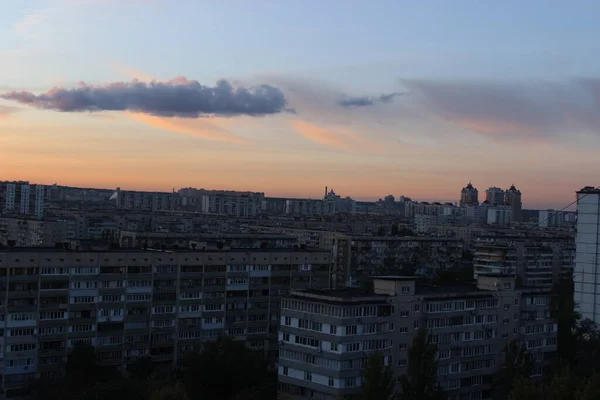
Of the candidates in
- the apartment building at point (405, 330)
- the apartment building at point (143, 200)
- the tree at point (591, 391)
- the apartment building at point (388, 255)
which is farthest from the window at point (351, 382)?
the apartment building at point (143, 200)

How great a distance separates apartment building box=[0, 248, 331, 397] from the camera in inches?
748

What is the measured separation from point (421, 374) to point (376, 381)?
130 cm

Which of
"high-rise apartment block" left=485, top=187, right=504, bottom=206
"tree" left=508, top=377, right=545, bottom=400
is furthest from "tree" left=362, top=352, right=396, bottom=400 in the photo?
"high-rise apartment block" left=485, top=187, right=504, bottom=206

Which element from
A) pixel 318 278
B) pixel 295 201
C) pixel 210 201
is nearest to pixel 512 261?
pixel 318 278

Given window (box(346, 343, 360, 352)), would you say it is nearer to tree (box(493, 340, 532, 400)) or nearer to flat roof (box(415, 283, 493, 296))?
flat roof (box(415, 283, 493, 296))

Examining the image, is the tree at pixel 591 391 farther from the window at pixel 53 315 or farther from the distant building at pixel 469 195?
the distant building at pixel 469 195

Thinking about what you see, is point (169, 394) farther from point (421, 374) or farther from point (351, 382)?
point (421, 374)

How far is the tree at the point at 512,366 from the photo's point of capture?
1650 cm

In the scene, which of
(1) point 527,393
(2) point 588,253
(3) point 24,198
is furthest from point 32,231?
(1) point 527,393

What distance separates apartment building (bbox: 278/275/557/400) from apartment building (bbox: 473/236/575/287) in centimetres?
1970

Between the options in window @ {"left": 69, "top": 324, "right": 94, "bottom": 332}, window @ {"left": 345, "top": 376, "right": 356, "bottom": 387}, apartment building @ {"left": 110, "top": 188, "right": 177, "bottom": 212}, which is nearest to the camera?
window @ {"left": 345, "top": 376, "right": 356, "bottom": 387}

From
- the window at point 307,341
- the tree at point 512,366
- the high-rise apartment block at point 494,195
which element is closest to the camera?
the window at point 307,341

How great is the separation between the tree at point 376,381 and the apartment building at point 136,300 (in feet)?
25.6

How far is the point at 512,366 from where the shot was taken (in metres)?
16.6
